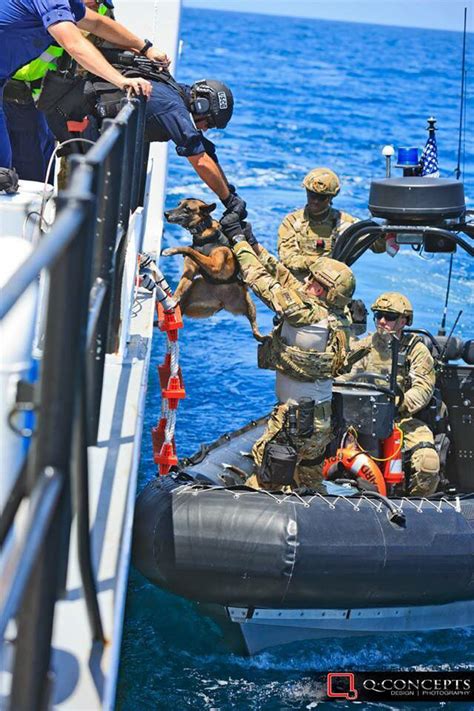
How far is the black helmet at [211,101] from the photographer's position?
5.75 meters

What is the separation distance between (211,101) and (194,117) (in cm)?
14

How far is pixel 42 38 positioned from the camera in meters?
5.06

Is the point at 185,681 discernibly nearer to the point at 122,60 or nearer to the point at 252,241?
the point at 252,241

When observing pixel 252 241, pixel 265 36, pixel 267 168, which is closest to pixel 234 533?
pixel 252 241

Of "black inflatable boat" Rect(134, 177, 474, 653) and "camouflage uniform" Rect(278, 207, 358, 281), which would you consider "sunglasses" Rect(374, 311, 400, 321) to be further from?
"camouflage uniform" Rect(278, 207, 358, 281)

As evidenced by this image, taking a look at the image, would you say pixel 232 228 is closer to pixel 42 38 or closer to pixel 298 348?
pixel 298 348

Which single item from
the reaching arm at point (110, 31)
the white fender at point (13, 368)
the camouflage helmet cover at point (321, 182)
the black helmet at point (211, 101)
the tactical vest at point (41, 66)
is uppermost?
the reaching arm at point (110, 31)

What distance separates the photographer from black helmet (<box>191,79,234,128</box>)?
5.75 m

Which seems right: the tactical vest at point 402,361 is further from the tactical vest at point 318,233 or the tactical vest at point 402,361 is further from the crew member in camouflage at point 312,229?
the tactical vest at point 318,233

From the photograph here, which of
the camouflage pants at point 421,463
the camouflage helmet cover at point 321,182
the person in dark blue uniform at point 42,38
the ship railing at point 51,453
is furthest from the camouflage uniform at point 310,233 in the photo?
the ship railing at point 51,453

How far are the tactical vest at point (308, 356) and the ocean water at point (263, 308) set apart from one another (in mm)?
1222

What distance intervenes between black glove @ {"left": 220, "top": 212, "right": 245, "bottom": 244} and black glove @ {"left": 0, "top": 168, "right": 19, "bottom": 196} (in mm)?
1335

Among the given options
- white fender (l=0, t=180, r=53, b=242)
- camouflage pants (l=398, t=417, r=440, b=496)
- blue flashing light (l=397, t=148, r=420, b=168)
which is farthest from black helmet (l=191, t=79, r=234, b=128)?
camouflage pants (l=398, t=417, r=440, b=496)

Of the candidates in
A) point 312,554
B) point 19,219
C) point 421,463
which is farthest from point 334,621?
point 19,219
